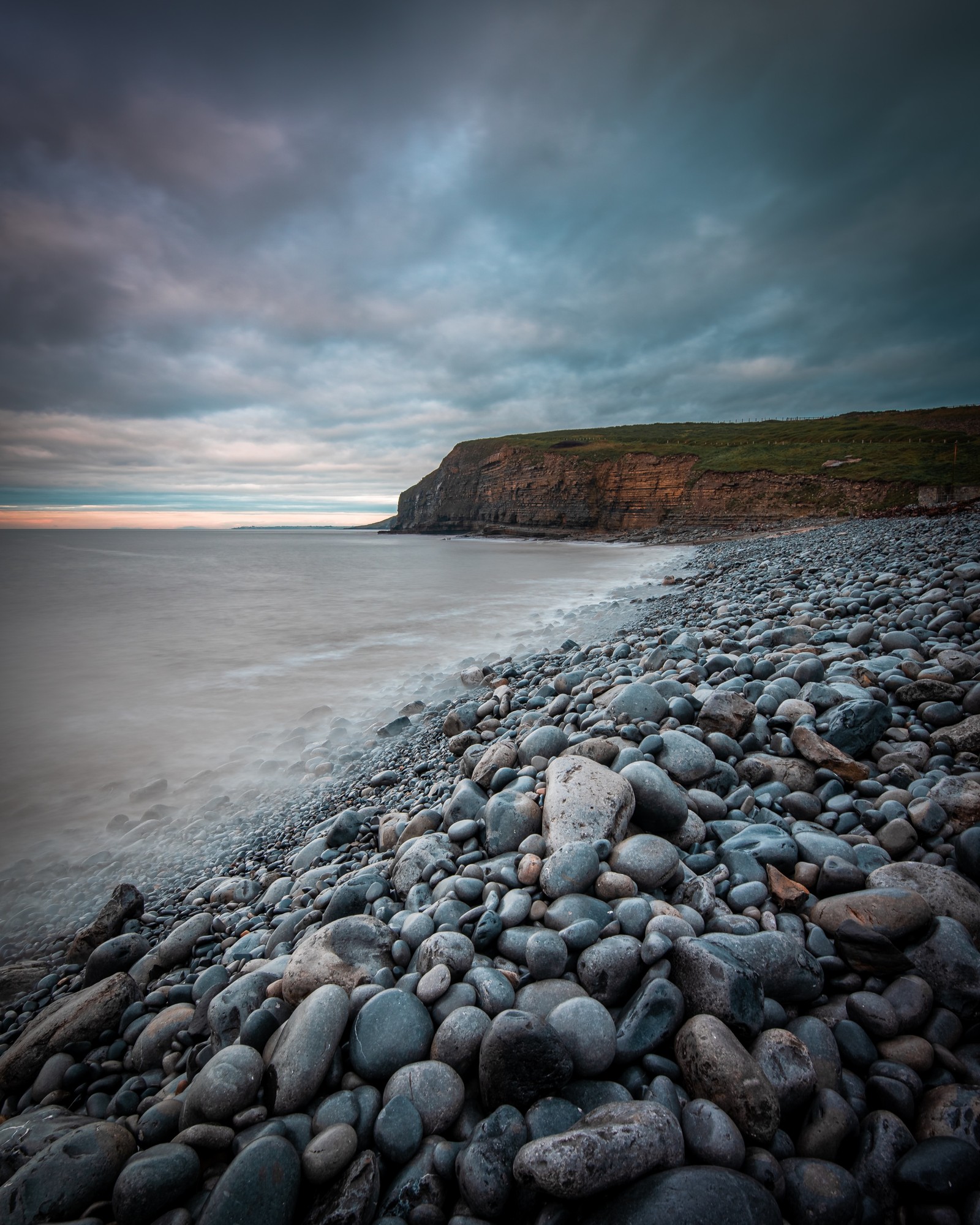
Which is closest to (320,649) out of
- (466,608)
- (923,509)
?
(466,608)

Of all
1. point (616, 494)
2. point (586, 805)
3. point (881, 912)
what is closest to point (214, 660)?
point (586, 805)

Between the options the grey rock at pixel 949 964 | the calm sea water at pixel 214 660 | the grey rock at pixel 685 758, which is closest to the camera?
the grey rock at pixel 949 964

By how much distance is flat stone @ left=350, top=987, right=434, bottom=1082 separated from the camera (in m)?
1.53

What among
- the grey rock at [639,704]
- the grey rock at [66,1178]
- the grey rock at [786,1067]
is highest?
the grey rock at [639,704]

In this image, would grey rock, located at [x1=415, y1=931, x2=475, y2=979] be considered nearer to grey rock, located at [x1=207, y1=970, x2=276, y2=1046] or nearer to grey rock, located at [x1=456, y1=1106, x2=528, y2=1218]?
grey rock, located at [x1=456, y1=1106, x2=528, y2=1218]

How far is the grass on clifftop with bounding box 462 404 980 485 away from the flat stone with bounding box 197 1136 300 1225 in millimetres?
37080

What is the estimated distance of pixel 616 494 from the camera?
150 ft

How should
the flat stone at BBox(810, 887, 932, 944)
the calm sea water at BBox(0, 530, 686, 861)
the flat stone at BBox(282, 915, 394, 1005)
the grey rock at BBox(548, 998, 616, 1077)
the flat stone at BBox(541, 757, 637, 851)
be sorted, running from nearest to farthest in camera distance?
the grey rock at BBox(548, 998, 616, 1077)
the flat stone at BBox(810, 887, 932, 944)
the flat stone at BBox(282, 915, 394, 1005)
the flat stone at BBox(541, 757, 637, 851)
the calm sea water at BBox(0, 530, 686, 861)

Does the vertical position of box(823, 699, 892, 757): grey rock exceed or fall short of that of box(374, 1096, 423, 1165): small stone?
it exceeds it

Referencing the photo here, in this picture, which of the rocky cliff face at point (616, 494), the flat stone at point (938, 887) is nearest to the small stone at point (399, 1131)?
the flat stone at point (938, 887)

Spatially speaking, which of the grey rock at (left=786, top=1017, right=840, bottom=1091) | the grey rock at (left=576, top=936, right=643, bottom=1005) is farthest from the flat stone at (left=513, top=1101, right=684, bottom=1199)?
the grey rock at (left=786, top=1017, right=840, bottom=1091)

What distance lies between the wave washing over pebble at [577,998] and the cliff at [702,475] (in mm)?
33837

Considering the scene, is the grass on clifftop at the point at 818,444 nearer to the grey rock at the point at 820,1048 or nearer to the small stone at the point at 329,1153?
the grey rock at the point at 820,1048

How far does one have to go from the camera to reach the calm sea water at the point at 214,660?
4961 millimetres
